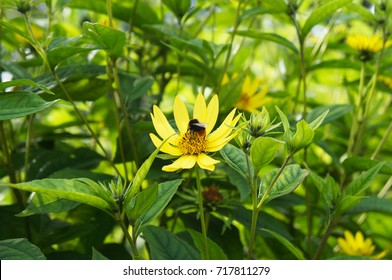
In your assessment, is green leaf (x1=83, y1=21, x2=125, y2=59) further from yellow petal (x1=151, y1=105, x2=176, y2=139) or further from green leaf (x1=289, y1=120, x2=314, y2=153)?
green leaf (x1=289, y1=120, x2=314, y2=153)

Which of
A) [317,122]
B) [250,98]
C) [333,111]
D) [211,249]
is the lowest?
[211,249]

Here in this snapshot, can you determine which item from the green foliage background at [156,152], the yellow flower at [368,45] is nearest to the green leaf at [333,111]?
the green foliage background at [156,152]

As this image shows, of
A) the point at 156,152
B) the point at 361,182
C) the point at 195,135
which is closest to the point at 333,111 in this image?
the point at 361,182

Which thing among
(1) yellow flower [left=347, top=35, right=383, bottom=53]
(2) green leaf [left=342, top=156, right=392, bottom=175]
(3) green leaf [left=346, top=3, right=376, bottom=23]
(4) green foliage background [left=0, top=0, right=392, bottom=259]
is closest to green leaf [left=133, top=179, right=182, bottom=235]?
(4) green foliage background [left=0, top=0, right=392, bottom=259]

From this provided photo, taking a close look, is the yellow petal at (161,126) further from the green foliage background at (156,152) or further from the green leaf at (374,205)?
the green leaf at (374,205)

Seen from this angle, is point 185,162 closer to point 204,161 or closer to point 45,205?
point 204,161

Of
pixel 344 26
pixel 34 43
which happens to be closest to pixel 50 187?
A: pixel 34 43
